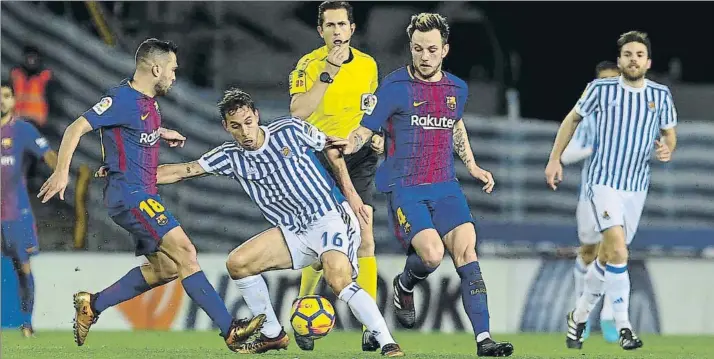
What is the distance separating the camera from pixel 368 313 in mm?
9453

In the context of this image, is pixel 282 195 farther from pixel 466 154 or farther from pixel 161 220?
pixel 466 154

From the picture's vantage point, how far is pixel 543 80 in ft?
58.8

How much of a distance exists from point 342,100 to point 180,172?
4.63 ft

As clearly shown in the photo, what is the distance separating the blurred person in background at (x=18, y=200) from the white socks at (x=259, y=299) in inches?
123

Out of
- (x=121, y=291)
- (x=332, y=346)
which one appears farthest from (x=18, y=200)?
(x=332, y=346)

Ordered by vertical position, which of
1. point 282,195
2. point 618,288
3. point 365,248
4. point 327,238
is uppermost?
point 282,195

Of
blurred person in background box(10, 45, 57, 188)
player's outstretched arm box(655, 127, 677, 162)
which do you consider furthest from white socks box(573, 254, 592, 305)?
blurred person in background box(10, 45, 57, 188)

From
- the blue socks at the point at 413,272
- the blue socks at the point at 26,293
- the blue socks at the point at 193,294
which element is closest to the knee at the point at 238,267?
the blue socks at the point at 193,294

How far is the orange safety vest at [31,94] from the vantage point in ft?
50.9

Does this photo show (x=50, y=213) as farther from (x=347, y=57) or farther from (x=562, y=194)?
(x=347, y=57)

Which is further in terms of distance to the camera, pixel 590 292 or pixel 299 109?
pixel 590 292

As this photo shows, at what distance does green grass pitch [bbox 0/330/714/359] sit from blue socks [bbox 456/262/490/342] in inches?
14.0

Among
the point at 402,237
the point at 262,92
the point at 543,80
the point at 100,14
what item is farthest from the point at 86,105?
the point at 402,237

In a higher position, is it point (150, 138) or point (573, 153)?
point (150, 138)
